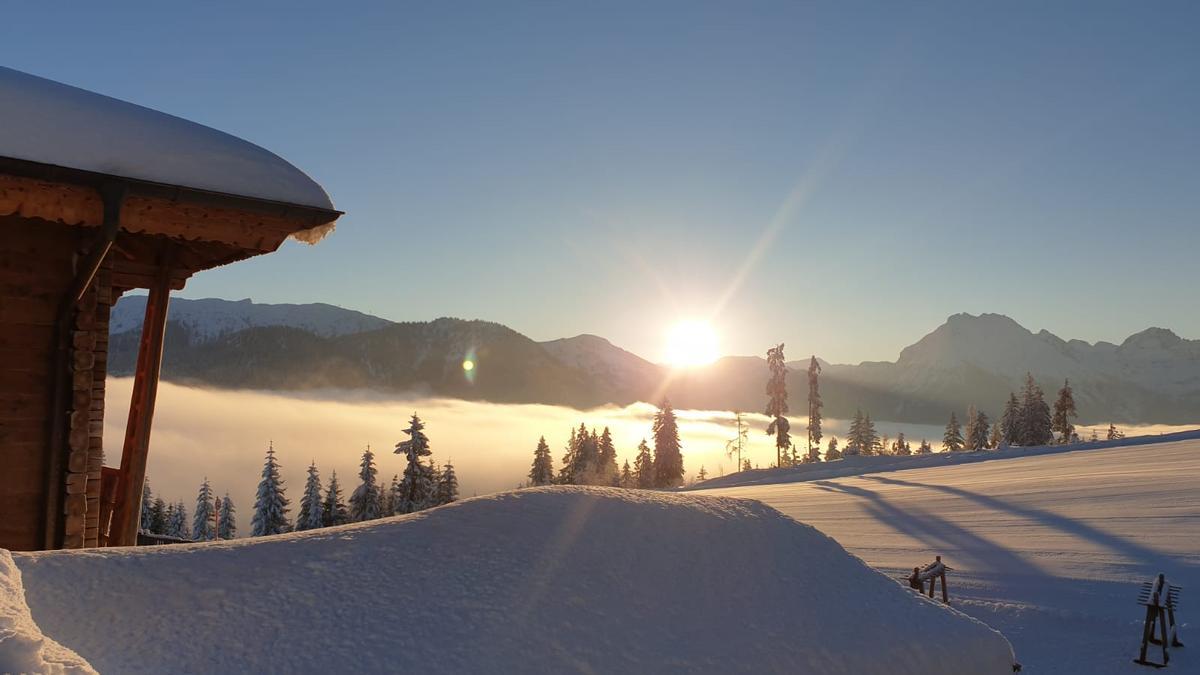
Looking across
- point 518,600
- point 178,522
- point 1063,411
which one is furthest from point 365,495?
point 1063,411

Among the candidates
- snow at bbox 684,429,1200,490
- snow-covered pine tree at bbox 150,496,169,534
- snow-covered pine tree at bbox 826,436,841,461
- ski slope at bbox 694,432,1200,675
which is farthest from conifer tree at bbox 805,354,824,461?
snow-covered pine tree at bbox 150,496,169,534

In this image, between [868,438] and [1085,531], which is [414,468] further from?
[868,438]

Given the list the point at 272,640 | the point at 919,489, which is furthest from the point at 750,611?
the point at 919,489

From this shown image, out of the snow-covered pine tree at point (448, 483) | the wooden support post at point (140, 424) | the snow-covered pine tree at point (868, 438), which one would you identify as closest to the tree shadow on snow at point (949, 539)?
the wooden support post at point (140, 424)

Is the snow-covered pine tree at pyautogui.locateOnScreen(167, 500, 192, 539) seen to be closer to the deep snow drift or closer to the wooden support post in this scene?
the wooden support post

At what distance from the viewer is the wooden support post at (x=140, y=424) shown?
7805 millimetres

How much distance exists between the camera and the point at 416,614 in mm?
3805

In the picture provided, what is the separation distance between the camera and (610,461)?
3184 inches

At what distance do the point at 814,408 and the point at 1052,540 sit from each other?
46826 millimetres

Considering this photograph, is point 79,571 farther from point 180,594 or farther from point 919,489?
point 919,489

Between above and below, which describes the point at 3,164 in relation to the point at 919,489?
above

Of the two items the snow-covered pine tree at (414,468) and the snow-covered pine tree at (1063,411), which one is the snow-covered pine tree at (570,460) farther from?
the snow-covered pine tree at (1063,411)

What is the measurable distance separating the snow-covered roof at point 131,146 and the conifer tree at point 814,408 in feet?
176

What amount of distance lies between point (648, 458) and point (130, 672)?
8167 cm
